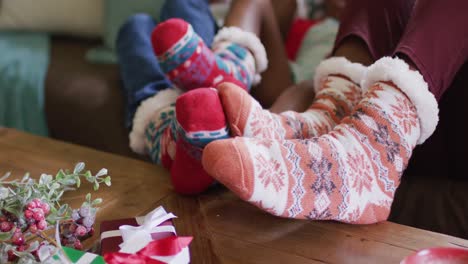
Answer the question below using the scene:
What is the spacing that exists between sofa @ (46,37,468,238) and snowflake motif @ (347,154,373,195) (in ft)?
0.92

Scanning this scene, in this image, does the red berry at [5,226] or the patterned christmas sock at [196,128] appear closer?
the red berry at [5,226]

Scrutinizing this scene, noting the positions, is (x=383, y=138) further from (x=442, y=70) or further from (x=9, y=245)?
(x=9, y=245)

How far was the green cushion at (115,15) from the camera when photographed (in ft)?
5.41

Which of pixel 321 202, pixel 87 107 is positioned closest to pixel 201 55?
pixel 321 202

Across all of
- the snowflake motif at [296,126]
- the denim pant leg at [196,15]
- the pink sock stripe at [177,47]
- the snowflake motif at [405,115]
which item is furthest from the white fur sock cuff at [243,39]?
the snowflake motif at [405,115]

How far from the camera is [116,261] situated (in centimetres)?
52

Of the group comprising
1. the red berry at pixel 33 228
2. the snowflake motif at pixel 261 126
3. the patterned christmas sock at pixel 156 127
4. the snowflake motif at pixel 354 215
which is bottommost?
the patterned christmas sock at pixel 156 127

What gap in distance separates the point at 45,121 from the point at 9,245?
1022 millimetres

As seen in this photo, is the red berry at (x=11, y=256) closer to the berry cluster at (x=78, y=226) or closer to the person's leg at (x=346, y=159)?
the berry cluster at (x=78, y=226)

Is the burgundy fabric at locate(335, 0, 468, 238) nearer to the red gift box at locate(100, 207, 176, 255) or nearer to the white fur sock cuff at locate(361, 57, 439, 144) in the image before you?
the white fur sock cuff at locate(361, 57, 439, 144)

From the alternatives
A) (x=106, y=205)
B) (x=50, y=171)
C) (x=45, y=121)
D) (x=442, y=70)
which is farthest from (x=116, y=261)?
(x=45, y=121)

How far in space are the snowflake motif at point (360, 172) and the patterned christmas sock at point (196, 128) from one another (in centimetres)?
18

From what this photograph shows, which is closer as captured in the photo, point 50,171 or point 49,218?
point 49,218

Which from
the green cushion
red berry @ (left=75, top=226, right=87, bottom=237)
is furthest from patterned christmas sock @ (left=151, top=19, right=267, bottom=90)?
the green cushion
